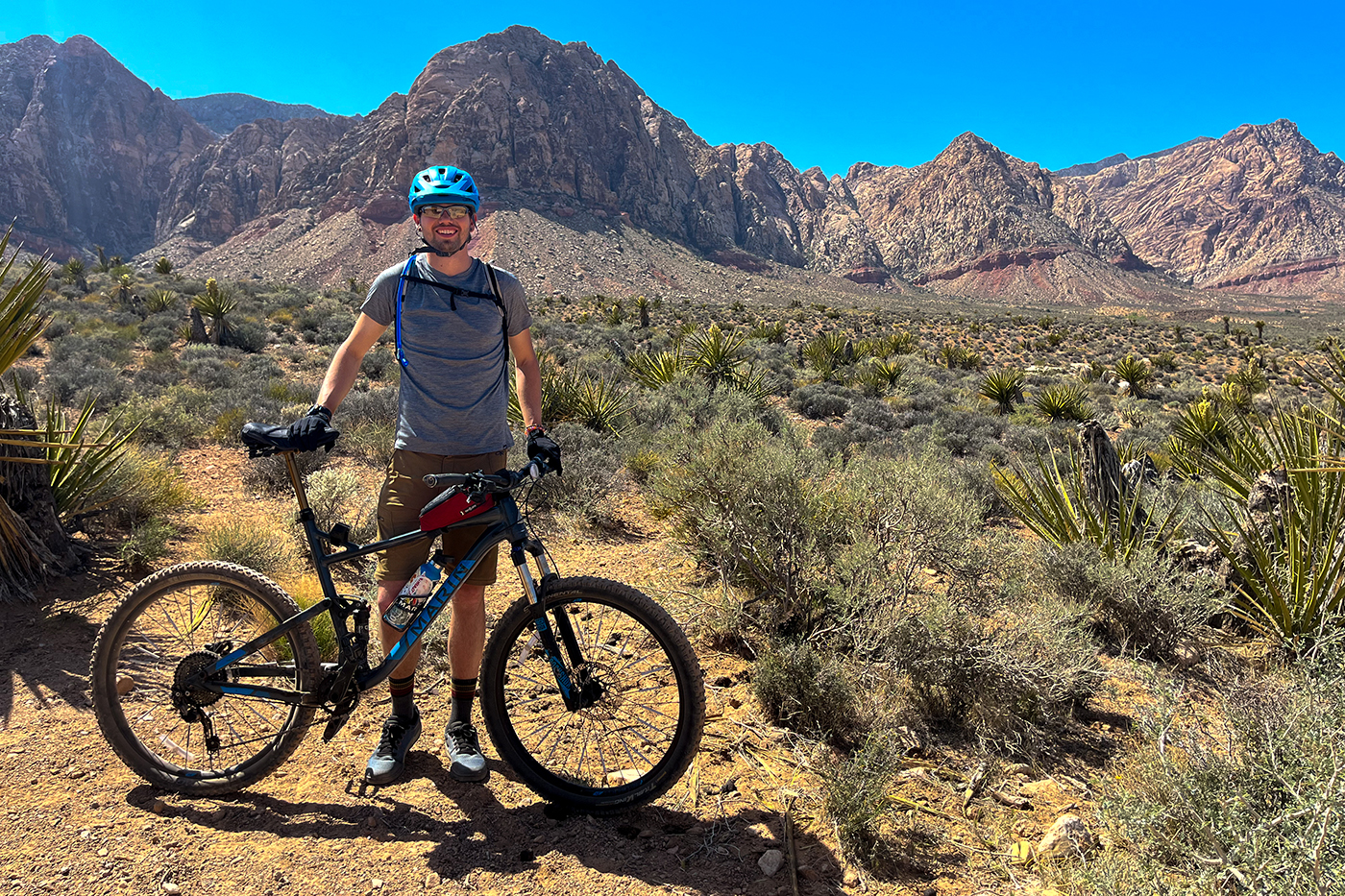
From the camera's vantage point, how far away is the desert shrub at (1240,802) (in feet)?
5.51

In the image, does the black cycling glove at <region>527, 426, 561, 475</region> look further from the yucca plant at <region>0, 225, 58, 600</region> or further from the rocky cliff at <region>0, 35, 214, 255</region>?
the rocky cliff at <region>0, 35, 214, 255</region>

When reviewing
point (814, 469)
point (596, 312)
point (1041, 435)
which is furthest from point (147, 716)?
point (596, 312)

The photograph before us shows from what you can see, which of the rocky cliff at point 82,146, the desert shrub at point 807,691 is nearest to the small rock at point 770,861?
the desert shrub at point 807,691

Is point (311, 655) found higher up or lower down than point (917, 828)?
higher up

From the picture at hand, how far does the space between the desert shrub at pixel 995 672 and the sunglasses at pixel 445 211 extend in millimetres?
2561

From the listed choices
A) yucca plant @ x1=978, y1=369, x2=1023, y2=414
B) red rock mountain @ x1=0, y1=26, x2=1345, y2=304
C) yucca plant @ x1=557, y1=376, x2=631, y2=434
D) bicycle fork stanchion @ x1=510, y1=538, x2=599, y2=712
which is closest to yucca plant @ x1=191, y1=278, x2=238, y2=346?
yucca plant @ x1=557, y1=376, x2=631, y2=434

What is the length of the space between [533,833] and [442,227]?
7.19ft

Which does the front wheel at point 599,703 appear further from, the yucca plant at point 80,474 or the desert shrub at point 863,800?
the yucca plant at point 80,474

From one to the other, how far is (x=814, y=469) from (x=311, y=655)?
3144 mm

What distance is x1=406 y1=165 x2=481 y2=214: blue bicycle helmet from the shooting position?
2389mm

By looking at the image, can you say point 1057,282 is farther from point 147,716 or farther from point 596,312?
point 147,716

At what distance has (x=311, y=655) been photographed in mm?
2471

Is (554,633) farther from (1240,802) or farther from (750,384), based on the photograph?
(750,384)

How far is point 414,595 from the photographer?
2.43m
